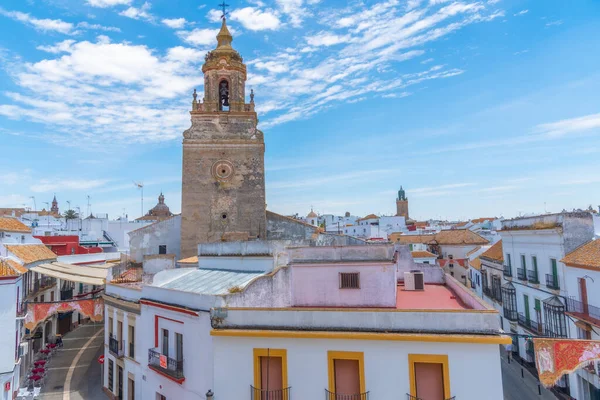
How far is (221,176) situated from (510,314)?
20325mm

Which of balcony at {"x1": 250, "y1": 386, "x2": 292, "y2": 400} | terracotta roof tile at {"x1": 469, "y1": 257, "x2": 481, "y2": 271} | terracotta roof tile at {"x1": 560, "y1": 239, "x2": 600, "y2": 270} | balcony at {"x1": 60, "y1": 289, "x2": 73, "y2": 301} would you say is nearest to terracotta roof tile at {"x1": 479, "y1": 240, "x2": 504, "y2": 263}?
terracotta roof tile at {"x1": 469, "y1": 257, "x2": 481, "y2": 271}

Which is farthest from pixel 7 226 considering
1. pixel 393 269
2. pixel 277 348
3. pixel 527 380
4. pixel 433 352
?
pixel 527 380

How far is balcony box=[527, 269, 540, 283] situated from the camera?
2291cm

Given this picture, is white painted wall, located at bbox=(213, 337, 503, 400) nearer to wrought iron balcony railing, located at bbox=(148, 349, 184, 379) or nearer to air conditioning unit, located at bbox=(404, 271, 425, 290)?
wrought iron balcony railing, located at bbox=(148, 349, 184, 379)

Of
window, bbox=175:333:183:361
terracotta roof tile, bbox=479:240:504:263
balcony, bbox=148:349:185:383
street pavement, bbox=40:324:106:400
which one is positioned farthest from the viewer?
terracotta roof tile, bbox=479:240:504:263

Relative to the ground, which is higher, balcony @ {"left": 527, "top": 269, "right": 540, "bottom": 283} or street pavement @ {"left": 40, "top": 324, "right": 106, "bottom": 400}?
balcony @ {"left": 527, "top": 269, "right": 540, "bottom": 283}

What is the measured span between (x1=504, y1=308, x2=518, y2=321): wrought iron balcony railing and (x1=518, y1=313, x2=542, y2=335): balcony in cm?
67

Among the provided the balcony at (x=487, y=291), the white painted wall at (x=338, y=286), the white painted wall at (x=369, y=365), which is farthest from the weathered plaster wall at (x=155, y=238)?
the balcony at (x=487, y=291)

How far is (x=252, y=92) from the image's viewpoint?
27.2m

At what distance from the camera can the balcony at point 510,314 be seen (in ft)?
84.0

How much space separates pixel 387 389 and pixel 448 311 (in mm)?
2446

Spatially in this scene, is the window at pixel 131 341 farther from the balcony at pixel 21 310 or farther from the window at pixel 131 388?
the balcony at pixel 21 310

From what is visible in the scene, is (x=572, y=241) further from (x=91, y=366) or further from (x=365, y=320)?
(x=91, y=366)

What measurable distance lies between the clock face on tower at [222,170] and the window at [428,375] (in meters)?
18.1
